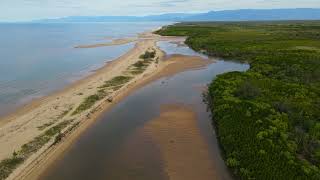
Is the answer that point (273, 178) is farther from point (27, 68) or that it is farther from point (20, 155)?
point (27, 68)

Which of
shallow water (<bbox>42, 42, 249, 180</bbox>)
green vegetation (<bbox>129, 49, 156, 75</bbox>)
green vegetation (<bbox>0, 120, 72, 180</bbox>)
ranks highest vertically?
green vegetation (<bbox>0, 120, 72, 180</bbox>)

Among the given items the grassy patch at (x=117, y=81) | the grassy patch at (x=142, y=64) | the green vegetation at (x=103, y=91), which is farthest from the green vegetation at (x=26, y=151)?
the grassy patch at (x=142, y=64)

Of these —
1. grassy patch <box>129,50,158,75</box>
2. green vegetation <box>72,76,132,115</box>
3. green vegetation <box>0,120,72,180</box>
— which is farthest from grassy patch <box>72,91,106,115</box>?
grassy patch <box>129,50,158,75</box>

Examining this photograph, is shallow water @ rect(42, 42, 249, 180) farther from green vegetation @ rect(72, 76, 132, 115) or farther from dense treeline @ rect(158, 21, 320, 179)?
green vegetation @ rect(72, 76, 132, 115)

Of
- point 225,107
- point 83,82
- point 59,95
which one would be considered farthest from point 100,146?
point 83,82

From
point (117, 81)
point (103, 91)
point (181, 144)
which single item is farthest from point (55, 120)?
point (117, 81)

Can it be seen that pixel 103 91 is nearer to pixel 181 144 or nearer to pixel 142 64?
pixel 181 144
